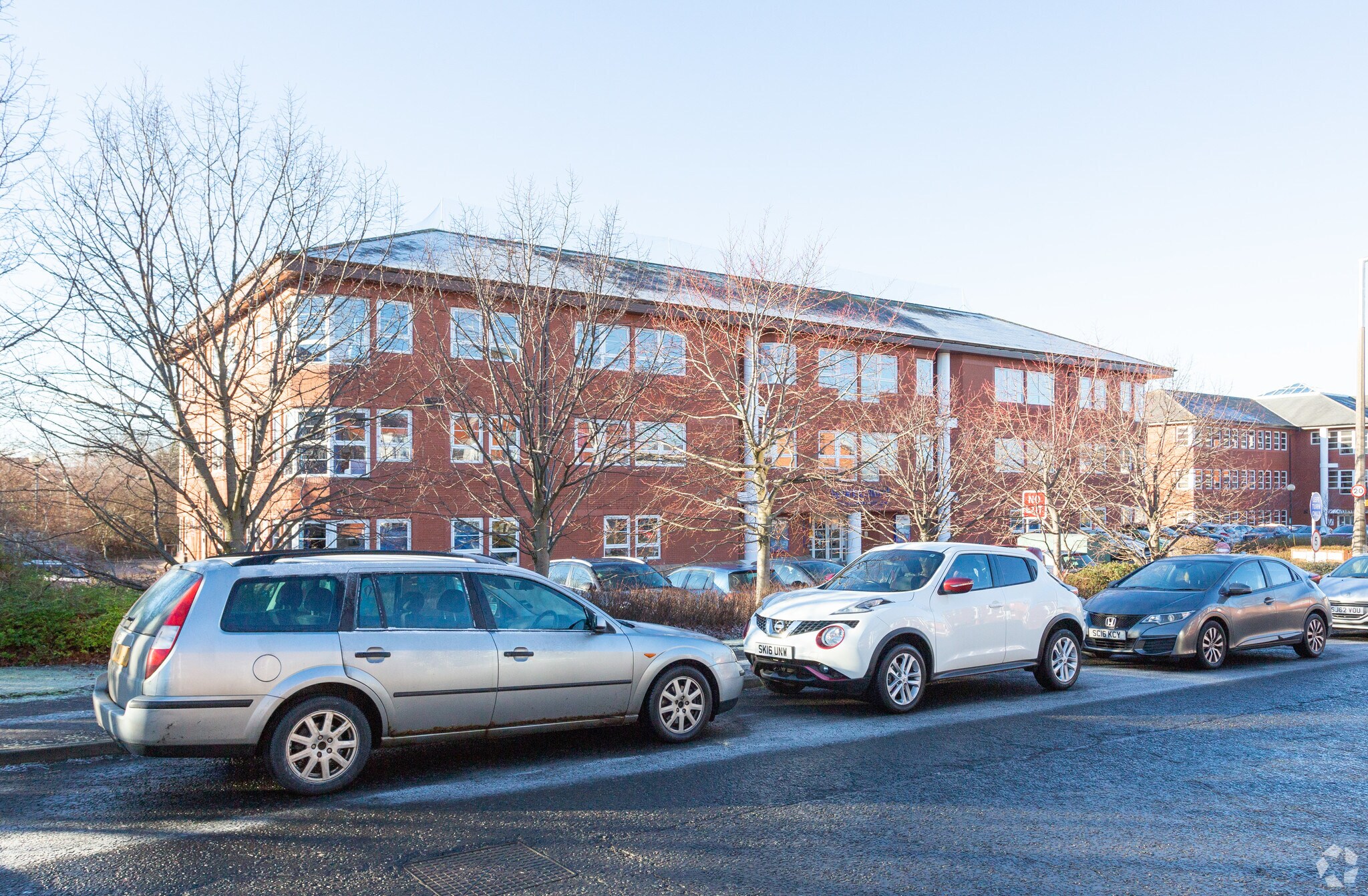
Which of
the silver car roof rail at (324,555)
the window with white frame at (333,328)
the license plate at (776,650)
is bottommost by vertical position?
the license plate at (776,650)

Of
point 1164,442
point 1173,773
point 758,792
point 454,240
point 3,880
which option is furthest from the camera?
point 1164,442

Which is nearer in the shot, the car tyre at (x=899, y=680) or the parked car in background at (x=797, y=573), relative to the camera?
the car tyre at (x=899, y=680)

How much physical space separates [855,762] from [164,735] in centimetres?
467

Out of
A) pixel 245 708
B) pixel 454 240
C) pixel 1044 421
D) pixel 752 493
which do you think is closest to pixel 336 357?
pixel 454 240

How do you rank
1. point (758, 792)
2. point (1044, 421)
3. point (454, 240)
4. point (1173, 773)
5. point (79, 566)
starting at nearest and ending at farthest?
1. point (758, 792)
2. point (1173, 773)
3. point (79, 566)
4. point (454, 240)
5. point (1044, 421)

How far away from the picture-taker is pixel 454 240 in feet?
48.0

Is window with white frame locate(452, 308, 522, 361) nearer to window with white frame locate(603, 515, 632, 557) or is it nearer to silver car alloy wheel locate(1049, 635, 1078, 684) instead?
silver car alloy wheel locate(1049, 635, 1078, 684)

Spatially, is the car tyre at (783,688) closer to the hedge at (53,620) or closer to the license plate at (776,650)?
the license plate at (776,650)

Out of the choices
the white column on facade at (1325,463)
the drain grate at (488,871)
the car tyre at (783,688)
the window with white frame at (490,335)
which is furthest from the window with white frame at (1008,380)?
the white column on facade at (1325,463)

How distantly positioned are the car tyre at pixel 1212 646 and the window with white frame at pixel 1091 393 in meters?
12.3

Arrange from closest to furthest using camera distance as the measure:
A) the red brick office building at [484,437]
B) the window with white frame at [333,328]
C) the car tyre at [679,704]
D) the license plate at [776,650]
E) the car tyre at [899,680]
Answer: the car tyre at [679,704], the car tyre at [899,680], the license plate at [776,650], the window with white frame at [333,328], the red brick office building at [484,437]

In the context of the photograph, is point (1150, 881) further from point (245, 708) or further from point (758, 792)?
point (245, 708)

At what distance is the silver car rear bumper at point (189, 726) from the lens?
19.4ft

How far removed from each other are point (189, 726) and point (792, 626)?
553cm
